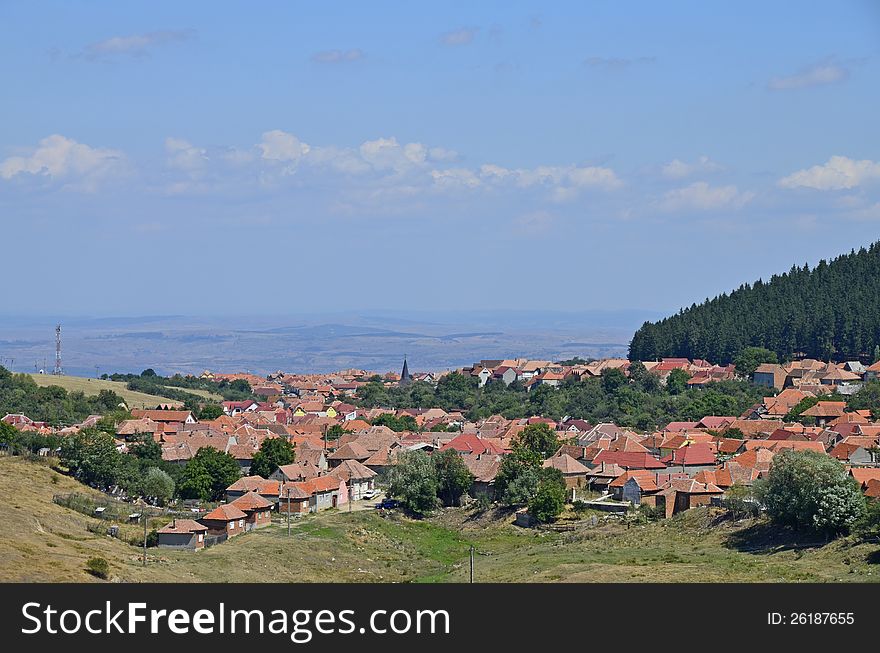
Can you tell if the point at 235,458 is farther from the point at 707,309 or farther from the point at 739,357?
the point at 707,309

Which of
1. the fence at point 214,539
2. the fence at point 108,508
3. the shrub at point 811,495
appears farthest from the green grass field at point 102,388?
the shrub at point 811,495

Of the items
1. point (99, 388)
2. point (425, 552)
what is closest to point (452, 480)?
point (425, 552)

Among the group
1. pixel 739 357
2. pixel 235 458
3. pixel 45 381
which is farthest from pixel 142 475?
pixel 739 357

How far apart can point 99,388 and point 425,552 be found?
5694 centimetres

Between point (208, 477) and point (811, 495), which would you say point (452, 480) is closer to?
point (208, 477)

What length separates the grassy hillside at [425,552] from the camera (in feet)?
111

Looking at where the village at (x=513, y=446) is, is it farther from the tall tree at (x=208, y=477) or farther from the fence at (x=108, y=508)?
the fence at (x=108, y=508)

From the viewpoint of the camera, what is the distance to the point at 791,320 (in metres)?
98.9

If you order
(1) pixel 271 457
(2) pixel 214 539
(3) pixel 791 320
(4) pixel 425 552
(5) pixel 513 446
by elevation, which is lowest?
(4) pixel 425 552

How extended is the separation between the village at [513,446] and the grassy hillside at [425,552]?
203cm

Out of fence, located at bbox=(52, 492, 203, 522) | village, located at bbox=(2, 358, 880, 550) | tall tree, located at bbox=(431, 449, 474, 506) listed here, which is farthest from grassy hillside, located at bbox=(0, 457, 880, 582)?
tall tree, located at bbox=(431, 449, 474, 506)

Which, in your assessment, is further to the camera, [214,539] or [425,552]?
[425,552]

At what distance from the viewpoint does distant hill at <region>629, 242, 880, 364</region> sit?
314 feet

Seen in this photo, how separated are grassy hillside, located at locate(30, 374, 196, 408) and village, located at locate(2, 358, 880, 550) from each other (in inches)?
142
